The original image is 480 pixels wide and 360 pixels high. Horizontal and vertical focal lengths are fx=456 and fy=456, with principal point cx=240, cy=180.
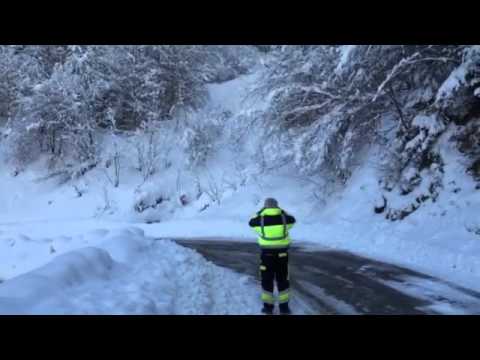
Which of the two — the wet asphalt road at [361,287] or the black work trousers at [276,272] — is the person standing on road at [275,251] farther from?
A: the wet asphalt road at [361,287]

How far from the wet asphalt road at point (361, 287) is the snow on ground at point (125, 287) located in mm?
1111

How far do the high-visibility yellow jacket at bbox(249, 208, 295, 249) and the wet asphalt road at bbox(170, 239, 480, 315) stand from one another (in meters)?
1.24

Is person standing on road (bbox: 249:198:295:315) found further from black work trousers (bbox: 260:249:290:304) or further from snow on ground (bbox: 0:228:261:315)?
snow on ground (bbox: 0:228:261:315)

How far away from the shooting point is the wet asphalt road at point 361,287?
7.38 meters

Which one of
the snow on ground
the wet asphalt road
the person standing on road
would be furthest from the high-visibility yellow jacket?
the wet asphalt road

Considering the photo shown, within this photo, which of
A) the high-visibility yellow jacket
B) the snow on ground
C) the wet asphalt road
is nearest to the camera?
the snow on ground

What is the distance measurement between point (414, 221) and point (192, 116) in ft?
63.9

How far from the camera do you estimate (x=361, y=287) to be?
8.78 m

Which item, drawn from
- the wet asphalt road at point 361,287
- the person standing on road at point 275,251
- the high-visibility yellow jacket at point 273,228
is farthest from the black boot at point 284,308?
the high-visibility yellow jacket at point 273,228

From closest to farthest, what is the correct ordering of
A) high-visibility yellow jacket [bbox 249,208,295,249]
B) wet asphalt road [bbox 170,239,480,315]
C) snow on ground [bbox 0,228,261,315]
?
1. snow on ground [bbox 0,228,261,315]
2. wet asphalt road [bbox 170,239,480,315]
3. high-visibility yellow jacket [bbox 249,208,295,249]

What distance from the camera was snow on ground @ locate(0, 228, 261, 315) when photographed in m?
6.29

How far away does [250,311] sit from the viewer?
24.3 feet

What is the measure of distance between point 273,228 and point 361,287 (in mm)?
2517

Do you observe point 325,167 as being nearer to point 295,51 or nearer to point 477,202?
point 295,51
